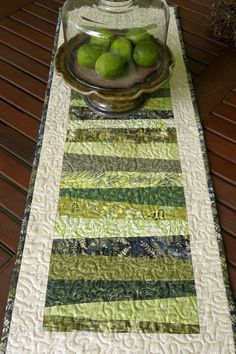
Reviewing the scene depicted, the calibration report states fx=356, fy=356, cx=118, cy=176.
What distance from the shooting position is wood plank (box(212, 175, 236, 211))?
0.60 m

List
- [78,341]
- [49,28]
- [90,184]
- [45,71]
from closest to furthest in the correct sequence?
1. [78,341]
2. [90,184]
3. [45,71]
4. [49,28]

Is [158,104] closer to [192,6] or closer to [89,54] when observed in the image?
[89,54]

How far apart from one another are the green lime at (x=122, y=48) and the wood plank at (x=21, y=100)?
0.68 ft

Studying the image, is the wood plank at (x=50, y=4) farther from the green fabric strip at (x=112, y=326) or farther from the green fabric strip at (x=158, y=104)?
the green fabric strip at (x=112, y=326)

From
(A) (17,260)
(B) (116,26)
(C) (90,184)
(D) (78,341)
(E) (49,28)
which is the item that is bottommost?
(D) (78,341)

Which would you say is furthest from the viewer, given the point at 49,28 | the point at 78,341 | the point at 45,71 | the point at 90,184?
the point at 49,28

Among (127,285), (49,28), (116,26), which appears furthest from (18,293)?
(49,28)

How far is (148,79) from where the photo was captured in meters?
0.68

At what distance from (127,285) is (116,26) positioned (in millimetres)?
493

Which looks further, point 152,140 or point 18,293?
point 152,140

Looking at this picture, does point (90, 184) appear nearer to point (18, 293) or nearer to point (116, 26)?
point (18, 293)

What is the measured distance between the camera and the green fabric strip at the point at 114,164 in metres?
0.65

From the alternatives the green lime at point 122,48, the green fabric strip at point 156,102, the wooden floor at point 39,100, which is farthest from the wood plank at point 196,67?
the green lime at point 122,48

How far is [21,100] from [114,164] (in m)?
0.27
